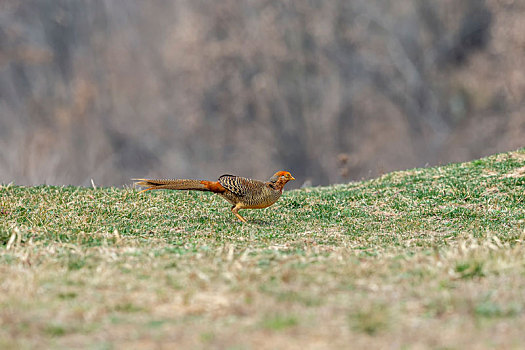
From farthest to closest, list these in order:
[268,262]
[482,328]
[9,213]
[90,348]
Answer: [9,213] → [268,262] → [482,328] → [90,348]

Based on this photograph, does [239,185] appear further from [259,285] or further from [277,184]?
[259,285]

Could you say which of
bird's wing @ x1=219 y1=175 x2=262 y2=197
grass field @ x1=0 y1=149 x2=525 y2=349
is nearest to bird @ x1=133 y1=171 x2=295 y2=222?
bird's wing @ x1=219 y1=175 x2=262 y2=197

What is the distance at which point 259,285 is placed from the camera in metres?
4.40

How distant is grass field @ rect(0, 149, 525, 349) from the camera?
3.42 metres

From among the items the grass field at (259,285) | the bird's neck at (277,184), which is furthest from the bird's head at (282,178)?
the grass field at (259,285)

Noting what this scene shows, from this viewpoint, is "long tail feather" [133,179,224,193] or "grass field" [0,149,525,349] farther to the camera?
"long tail feather" [133,179,224,193]

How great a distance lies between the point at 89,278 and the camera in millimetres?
4688

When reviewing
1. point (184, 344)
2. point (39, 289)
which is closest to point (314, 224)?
point (39, 289)

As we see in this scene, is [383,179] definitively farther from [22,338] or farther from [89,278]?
[22,338]

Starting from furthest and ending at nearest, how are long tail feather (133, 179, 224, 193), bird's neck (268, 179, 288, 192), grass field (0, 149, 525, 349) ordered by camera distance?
bird's neck (268, 179, 288, 192) → long tail feather (133, 179, 224, 193) → grass field (0, 149, 525, 349)

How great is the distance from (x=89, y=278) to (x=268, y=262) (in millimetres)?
1518

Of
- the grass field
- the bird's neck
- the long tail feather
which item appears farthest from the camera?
the bird's neck

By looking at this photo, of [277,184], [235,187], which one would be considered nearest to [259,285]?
[235,187]

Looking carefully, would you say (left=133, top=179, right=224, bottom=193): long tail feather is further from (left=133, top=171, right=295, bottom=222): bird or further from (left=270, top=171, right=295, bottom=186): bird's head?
(left=270, top=171, right=295, bottom=186): bird's head
